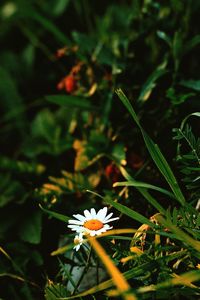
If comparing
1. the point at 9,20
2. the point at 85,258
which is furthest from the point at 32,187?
the point at 9,20

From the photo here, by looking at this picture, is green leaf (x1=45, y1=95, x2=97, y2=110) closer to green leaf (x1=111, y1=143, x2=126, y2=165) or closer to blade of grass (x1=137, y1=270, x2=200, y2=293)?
green leaf (x1=111, y1=143, x2=126, y2=165)

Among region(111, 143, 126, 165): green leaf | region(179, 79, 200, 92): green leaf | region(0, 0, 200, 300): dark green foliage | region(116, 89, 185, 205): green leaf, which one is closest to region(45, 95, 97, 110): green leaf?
region(0, 0, 200, 300): dark green foliage

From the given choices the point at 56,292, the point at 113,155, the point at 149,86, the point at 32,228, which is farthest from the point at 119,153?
the point at 56,292

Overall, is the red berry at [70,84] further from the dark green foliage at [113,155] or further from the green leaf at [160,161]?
the green leaf at [160,161]

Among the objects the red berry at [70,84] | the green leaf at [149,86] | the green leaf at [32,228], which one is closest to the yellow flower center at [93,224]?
the green leaf at [32,228]

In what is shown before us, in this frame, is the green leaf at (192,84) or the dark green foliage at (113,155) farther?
the green leaf at (192,84)

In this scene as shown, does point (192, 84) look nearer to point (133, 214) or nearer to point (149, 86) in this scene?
point (149, 86)
